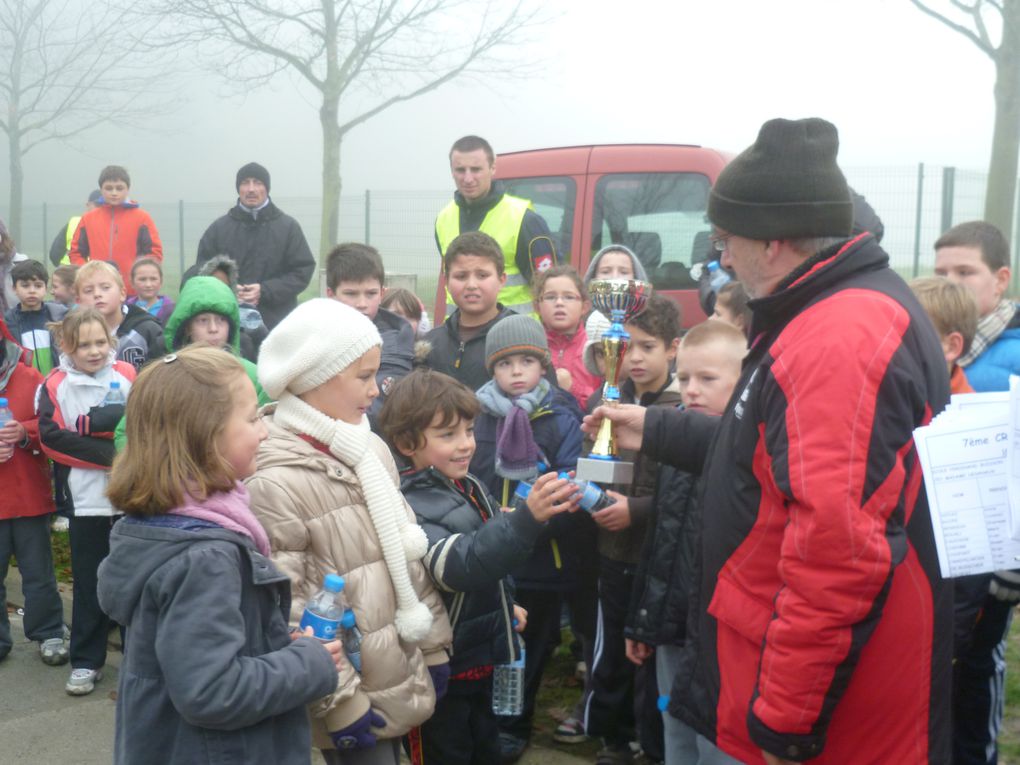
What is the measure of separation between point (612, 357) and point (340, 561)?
1.19 meters

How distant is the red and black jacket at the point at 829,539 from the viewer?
75.8 inches

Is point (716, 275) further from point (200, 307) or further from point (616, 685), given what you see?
point (200, 307)

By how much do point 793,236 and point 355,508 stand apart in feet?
4.45

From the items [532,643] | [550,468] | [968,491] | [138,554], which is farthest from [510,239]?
[968,491]

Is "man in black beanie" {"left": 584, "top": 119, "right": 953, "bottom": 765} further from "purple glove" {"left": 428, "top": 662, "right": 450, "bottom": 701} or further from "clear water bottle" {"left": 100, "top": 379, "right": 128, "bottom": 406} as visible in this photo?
"clear water bottle" {"left": 100, "top": 379, "right": 128, "bottom": 406}

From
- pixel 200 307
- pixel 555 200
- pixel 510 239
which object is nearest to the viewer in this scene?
pixel 200 307

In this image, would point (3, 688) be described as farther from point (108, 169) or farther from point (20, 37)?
point (20, 37)

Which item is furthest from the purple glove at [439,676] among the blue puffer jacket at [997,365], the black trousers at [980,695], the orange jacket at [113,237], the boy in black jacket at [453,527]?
Result: the orange jacket at [113,237]

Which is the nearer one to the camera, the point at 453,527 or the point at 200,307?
the point at 453,527

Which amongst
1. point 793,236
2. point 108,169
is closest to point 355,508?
point 793,236

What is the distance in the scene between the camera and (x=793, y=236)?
2.18 m

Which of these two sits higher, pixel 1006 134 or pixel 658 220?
pixel 1006 134

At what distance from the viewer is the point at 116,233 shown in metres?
9.30

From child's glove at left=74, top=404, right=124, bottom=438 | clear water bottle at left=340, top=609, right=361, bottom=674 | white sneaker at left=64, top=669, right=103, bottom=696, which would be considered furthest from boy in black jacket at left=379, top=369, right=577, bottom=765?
white sneaker at left=64, top=669, right=103, bottom=696
